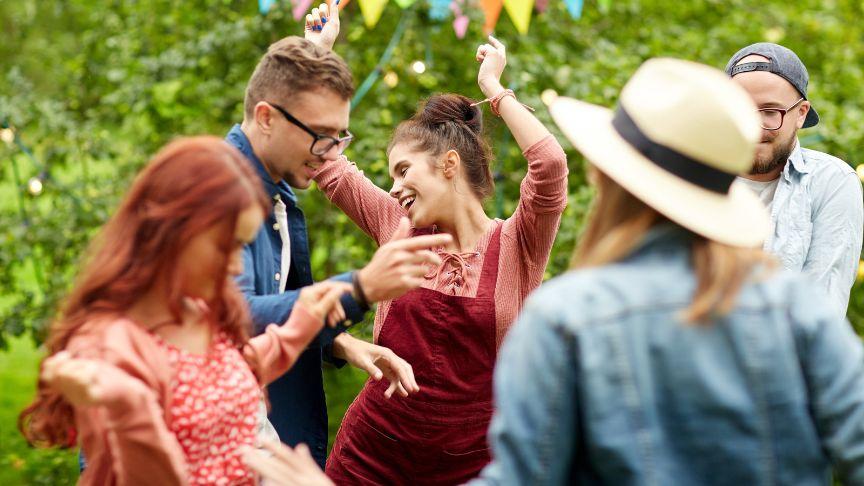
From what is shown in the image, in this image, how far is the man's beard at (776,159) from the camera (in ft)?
10.8

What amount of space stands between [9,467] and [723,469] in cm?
451

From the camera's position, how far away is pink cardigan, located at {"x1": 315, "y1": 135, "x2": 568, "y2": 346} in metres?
2.79

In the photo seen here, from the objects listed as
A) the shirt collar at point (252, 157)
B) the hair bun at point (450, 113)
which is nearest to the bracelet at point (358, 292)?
the shirt collar at point (252, 157)

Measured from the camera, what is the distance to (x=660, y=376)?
1.57m

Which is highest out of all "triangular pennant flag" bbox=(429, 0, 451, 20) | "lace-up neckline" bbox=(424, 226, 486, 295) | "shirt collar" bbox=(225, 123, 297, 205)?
"triangular pennant flag" bbox=(429, 0, 451, 20)

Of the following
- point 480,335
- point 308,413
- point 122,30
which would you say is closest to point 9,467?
point 122,30

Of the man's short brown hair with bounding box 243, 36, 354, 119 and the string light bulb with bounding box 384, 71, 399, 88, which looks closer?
the man's short brown hair with bounding box 243, 36, 354, 119

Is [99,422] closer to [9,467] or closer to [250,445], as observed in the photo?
[250,445]

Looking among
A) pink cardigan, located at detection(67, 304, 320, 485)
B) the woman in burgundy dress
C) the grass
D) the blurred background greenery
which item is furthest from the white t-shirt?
the grass

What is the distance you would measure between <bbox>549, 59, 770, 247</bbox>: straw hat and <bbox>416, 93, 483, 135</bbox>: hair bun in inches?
54.8

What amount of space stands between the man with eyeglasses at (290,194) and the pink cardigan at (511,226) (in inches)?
12.5

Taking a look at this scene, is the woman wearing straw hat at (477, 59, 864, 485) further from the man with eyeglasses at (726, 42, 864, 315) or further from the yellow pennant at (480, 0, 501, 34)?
the yellow pennant at (480, 0, 501, 34)

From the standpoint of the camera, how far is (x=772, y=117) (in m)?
3.28

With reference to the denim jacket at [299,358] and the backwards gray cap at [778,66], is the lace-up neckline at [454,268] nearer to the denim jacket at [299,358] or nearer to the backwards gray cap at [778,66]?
the denim jacket at [299,358]
